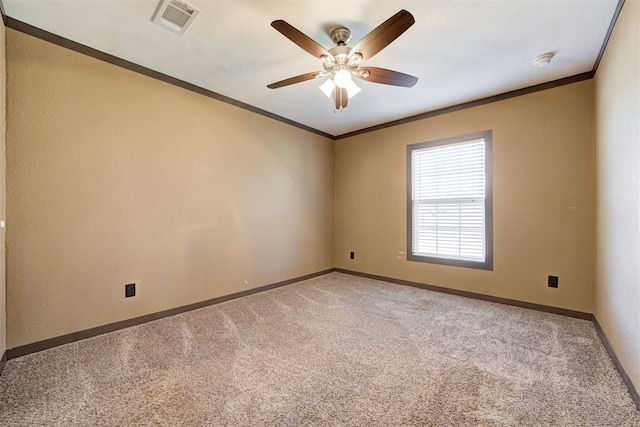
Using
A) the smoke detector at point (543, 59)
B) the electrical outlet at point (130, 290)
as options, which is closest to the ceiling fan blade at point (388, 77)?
the smoke detector at point (543, 59)

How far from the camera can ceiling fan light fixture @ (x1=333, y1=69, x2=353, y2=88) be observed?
2.12 metres

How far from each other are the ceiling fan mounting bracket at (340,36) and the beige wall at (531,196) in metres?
2.06

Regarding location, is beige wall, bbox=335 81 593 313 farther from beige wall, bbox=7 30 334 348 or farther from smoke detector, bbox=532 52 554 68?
beige wall, bbox=7 30 334 348

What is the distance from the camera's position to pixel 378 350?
7.02 feet

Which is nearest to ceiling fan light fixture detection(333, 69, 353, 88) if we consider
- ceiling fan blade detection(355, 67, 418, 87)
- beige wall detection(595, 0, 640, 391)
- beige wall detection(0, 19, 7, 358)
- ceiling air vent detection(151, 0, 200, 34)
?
ceiling fan blade detection(355, 67, 418, 87)

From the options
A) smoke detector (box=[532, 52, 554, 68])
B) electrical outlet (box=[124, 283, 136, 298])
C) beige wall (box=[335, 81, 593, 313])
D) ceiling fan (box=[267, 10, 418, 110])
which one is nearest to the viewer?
ceiling fan (box=[267, 10, 418, 110])

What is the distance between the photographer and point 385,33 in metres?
1.72

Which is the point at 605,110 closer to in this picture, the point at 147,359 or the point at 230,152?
the point at 230,152

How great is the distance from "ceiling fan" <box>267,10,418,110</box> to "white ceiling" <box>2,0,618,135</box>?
202mm

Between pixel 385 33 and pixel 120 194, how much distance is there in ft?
8.14

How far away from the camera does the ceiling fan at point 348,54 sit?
1.70 metres

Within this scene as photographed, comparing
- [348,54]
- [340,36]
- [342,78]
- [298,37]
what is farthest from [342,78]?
[298,37]

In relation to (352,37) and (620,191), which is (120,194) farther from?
(620,191)

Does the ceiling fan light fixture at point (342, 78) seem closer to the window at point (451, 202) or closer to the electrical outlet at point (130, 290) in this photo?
the window at point (451, 202)
